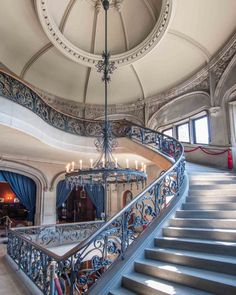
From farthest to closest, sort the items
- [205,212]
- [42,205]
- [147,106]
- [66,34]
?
1. [147,106]
2. [42,205]
3. [66,34]
4. [205,212]

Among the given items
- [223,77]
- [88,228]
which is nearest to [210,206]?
[223,77]

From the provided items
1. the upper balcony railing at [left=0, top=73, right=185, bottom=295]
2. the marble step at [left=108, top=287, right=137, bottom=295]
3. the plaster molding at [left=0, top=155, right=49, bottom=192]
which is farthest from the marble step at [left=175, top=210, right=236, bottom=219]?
the plaster molding at [left=0, top=155, right=49, bottom=192]

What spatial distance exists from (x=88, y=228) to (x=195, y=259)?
6.83m

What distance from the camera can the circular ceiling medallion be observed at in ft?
25.4

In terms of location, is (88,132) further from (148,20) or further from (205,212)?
(205,212)

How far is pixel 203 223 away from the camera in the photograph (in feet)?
12.8

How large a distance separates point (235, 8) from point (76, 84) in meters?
6.41

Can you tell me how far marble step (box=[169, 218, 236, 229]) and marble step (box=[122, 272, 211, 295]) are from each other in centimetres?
111

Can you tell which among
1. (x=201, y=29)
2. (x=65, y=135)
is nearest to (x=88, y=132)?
(x=65, y=135)

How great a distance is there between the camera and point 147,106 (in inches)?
426

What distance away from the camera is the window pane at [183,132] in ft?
32.0

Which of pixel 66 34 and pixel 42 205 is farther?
pixel 42 205

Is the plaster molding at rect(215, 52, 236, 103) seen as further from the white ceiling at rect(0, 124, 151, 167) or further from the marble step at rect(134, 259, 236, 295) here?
the marble step at rect(134, 259, 236, 295)

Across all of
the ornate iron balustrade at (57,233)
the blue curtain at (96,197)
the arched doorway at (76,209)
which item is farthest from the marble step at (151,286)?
the arched doorway at (76,209)
